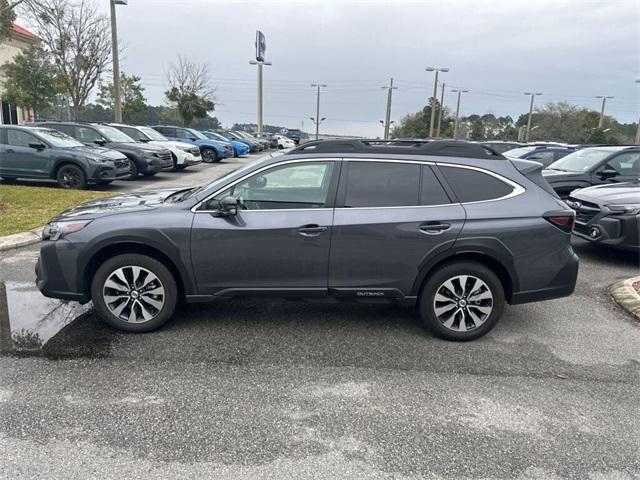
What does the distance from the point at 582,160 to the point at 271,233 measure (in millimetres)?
Result: 8274

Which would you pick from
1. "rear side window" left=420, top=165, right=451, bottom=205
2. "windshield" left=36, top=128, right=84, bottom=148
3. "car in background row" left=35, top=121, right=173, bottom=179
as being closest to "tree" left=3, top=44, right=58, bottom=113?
"car in background row" left=35, top=121, right=173, bottom=179

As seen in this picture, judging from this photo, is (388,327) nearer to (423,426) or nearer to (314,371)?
(314,371)

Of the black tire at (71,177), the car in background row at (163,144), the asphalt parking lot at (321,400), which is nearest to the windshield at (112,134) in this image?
the car in background row at (163,144)

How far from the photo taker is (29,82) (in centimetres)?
2723

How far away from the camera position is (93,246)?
13.1ft

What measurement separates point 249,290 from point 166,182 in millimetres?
11160

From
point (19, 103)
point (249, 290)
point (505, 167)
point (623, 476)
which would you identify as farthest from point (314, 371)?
point (19, 103)

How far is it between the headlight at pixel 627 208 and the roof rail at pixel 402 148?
10.9 feet

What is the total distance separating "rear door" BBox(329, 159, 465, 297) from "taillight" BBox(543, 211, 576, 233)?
29.8 inches

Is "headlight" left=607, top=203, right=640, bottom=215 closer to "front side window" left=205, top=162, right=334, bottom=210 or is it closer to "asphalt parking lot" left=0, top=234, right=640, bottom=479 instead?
"asphalt parking lot" left=0, top=234, right=640, bottom=479

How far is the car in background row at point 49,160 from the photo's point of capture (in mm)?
11266

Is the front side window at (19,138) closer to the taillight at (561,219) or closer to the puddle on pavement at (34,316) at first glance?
the puddle on pavement at (34,316)

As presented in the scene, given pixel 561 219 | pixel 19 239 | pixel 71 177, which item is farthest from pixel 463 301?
pixel 71 177

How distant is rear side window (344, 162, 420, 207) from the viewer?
13.5 ft
